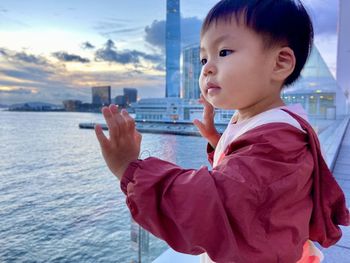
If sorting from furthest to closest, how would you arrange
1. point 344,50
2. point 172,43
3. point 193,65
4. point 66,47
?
Result: point 172,43 < point 66,47 < point 344,50 < point 193,65

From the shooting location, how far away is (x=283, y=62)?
449 mm

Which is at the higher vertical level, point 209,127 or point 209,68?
point 209,68

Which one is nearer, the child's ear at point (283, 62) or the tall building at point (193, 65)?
the child's ear at point (283, 62)

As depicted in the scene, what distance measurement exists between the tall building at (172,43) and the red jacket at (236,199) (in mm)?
16088

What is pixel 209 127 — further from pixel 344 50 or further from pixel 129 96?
pixel 344 50

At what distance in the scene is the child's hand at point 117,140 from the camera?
1.22ft

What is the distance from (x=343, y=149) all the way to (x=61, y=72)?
56.0 feet

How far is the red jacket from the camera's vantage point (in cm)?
31

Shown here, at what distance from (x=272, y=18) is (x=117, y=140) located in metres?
0.29

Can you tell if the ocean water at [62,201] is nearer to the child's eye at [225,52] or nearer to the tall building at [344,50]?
the child's eye at [225,52]

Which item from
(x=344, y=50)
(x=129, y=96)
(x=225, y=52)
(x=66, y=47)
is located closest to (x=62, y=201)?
(x=129, y=96)

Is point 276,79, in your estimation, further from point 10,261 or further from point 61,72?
point 61,72

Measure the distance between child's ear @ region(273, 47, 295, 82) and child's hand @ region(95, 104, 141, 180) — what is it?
242mm

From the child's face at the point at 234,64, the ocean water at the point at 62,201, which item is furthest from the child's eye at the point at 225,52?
the ocean water at the point at 62,201
